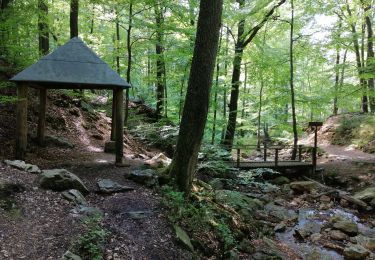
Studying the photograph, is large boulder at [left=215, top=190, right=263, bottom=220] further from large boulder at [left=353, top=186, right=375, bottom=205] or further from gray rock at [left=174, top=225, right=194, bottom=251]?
large boulder at [left=353, top=186, right=375, bottom=205]

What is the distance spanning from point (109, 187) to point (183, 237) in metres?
2.20

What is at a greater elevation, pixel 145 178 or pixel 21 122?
pixel 21 122

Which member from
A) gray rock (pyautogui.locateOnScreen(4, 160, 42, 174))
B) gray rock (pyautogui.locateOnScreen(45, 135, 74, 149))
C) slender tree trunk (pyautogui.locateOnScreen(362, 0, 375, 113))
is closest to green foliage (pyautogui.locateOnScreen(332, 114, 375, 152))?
slender tree trunk (pyautogui.locateOnScreen(362, 0, 375, 113))

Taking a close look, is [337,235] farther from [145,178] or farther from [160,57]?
[160,57]

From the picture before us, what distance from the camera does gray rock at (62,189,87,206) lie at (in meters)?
6.03

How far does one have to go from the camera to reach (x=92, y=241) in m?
4.78

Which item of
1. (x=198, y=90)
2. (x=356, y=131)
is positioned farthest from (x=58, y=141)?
(x=356, y=131)

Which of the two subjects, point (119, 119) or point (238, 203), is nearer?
point (119, 119)

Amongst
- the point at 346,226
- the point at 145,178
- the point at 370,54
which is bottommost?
the point at 346,226

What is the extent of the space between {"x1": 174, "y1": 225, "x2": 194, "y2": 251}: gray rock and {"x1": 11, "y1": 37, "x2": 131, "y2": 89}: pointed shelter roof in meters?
4.25

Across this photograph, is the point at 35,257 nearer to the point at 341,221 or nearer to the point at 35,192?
the point at 35,192

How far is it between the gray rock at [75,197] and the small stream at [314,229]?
5.10m

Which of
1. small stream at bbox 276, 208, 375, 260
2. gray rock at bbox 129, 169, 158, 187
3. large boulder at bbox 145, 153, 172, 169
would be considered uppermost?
large boulder at bbox 145, 153, 172, 169

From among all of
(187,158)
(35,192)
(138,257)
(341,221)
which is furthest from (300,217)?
(35,192)
